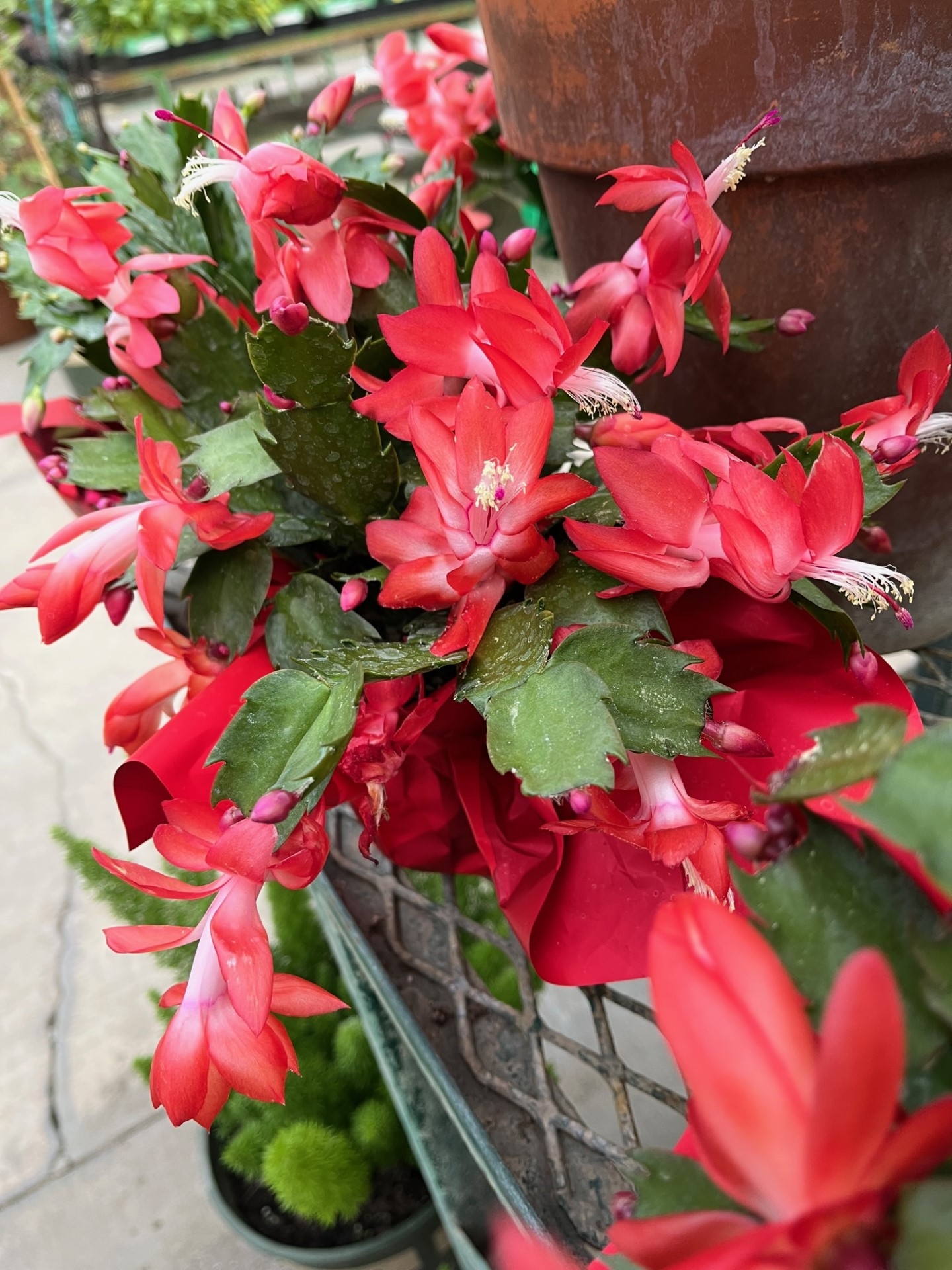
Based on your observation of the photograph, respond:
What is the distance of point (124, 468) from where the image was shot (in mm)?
451

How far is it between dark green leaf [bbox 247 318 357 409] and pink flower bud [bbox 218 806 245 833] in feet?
0.47

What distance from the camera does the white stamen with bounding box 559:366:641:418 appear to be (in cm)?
36

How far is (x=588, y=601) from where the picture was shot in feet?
1.08

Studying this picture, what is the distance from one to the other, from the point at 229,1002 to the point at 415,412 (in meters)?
0.20

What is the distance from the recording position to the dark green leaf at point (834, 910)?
0.66ft

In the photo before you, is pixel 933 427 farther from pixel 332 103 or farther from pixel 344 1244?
pixel 344 1244

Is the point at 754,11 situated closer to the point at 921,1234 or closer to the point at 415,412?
the point at 415,412

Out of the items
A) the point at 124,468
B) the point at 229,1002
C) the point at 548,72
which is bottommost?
the point at 229,1002

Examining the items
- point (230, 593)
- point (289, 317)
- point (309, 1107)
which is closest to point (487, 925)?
point (309, 1107)

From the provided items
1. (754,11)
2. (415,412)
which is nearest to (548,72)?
(754,11)

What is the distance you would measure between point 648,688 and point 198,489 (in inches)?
7.4

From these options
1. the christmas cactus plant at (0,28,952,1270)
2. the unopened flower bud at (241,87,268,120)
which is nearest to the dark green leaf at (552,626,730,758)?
the christmas cactus plant at (0,28,952,1270)

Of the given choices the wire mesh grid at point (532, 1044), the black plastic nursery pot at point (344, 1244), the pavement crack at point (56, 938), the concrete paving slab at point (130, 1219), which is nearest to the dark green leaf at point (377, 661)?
the wire mesh grid at point (532, 1044)

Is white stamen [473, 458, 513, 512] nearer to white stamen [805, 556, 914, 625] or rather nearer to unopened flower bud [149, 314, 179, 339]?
white stamen [805, 556, 914, 625]
